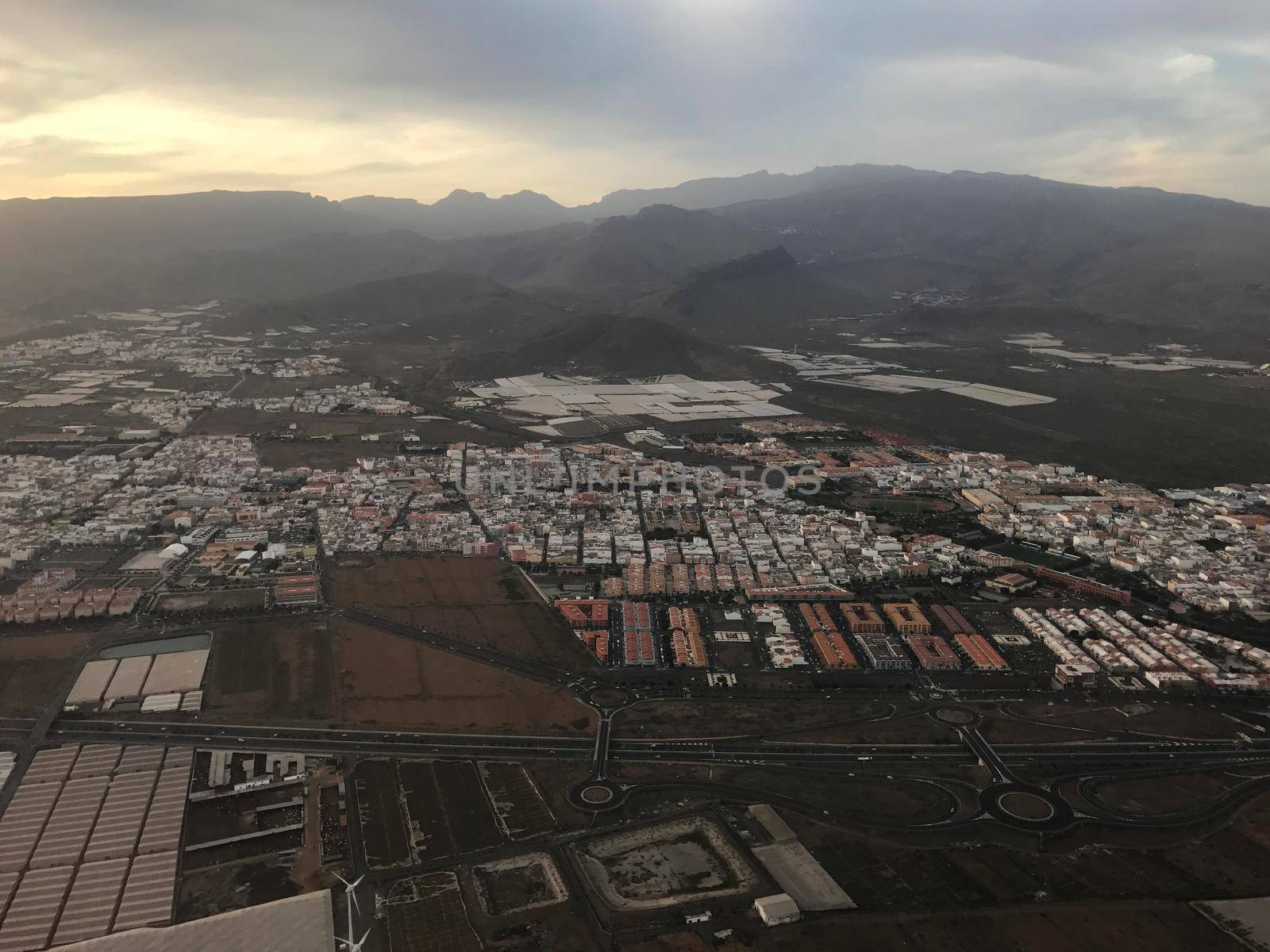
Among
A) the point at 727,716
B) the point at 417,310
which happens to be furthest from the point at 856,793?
the point at 417,310

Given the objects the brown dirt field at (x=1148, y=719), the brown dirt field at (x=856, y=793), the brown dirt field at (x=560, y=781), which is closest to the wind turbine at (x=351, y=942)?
the brown dirt field at (x=560, y=781)

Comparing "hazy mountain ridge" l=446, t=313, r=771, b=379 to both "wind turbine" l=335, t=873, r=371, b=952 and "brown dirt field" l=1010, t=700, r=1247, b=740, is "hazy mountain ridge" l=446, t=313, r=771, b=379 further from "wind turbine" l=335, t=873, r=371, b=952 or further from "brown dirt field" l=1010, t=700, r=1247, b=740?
"wind turbine" l=335, t=873, r=371, b=952

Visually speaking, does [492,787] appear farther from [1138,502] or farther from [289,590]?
[1138,502]

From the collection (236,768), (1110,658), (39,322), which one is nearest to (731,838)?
(236,768)

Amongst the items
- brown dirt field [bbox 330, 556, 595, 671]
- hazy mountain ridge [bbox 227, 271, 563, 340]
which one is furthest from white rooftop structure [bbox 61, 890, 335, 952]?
hazy mountain ridge [bbox 227, 271, 563, 340]

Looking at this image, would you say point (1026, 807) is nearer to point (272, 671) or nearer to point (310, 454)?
point (272, 671)
